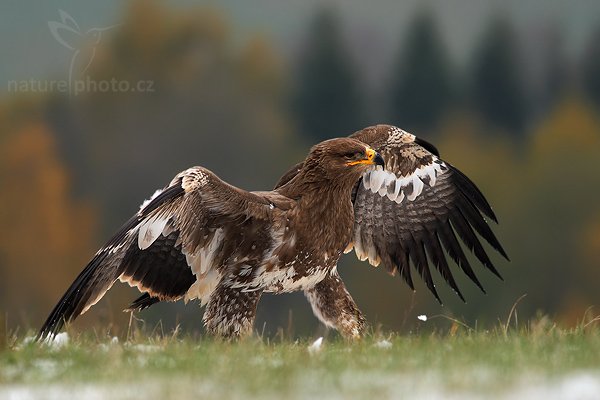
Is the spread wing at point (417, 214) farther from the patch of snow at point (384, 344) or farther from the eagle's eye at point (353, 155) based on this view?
the patch of snow at point (384, 344)

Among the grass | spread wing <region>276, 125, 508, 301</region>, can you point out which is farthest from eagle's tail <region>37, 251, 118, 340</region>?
spread wing <region>276, 125, 508, 301</region>

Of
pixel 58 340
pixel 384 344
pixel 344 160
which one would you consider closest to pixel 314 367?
pixel 384 344

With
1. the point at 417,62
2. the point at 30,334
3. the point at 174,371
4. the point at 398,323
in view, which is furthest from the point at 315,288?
the point at 417,62

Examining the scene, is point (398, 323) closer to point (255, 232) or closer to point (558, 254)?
point (255, 232)

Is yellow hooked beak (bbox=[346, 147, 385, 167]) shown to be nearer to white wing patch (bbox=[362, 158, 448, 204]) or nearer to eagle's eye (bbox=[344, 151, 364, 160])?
eagle's eye (bbox=[344, 151, 364, 160])

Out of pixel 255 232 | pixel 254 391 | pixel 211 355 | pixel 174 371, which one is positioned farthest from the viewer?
pixel 255 232

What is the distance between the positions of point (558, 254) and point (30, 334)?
2849cm

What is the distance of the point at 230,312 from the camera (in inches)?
355

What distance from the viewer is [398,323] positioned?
352 inches

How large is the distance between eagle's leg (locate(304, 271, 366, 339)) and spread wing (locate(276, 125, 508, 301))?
879mm

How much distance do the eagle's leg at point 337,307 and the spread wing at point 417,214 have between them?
2.88 feet

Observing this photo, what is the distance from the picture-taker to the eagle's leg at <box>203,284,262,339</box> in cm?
897

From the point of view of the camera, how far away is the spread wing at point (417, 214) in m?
10.4

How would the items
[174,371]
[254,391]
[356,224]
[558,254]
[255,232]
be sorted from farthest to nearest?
1. [558,254]
2. [356,224]
3. [255,232]
4. [174,371]
5. [254,391]
